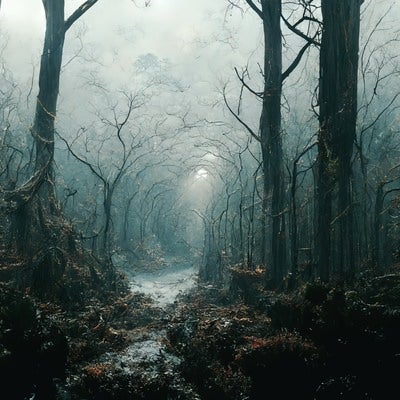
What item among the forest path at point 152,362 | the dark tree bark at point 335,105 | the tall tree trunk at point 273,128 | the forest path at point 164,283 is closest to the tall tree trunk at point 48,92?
the forest path at point 152,362

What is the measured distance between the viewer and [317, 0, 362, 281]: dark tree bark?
906cm

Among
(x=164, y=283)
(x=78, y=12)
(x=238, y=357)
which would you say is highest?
(x=78, y=12)

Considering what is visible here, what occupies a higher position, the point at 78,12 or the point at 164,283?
the point at 78,12

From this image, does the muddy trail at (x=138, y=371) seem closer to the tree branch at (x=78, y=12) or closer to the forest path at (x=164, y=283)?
the forest path at (x=164, y=283)

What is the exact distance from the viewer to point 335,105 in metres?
9.05

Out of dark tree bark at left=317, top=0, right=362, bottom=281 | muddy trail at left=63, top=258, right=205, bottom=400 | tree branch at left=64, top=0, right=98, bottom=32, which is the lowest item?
muddy trail at left=63, top=258, right=205, bottom=400

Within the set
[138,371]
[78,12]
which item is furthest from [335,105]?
[78,12]

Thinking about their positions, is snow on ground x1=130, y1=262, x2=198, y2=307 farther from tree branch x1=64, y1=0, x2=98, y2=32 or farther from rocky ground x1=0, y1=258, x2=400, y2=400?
tree branch x1=64, y1=0, x2=98, y2=32

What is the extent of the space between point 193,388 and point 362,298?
8.48 feet

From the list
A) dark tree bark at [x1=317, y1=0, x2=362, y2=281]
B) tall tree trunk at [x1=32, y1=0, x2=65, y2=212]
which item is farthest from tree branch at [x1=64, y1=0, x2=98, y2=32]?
dark tree bark at [x1=317, y1=0, x2=362, y2=281]

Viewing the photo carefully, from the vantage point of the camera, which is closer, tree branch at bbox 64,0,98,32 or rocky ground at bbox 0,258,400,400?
rocky ground at bbox 0,258,400,400

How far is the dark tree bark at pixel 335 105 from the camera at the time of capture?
906 centimetres

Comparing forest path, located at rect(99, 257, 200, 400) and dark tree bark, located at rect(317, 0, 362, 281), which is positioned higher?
dark tree bark, located at rect(317, 0, 362, 281)

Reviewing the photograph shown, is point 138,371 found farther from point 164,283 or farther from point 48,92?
point 164,283
